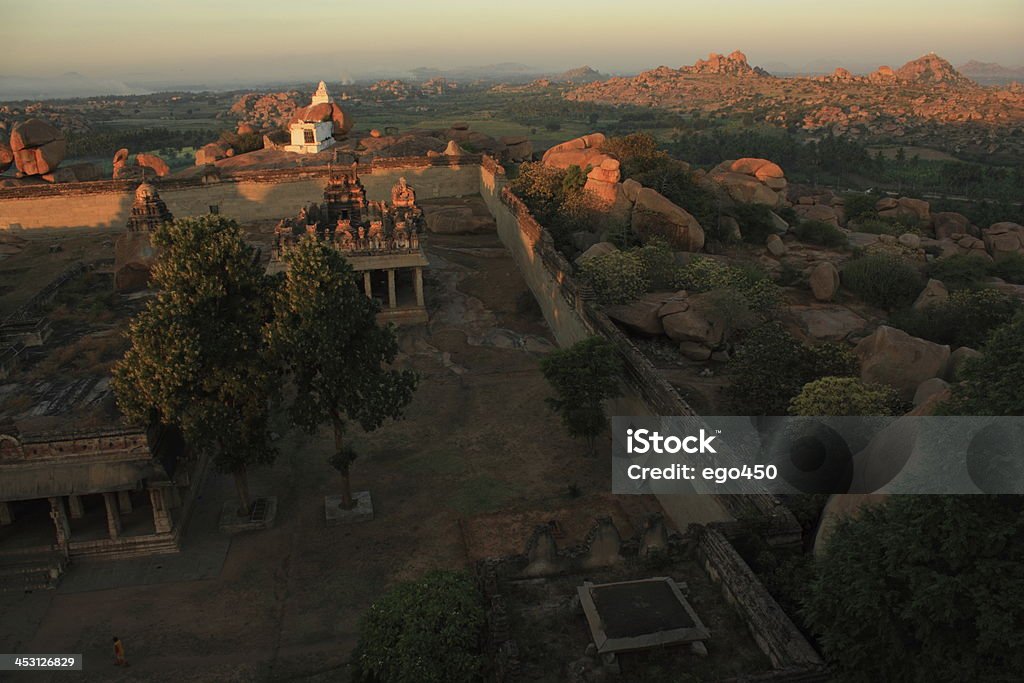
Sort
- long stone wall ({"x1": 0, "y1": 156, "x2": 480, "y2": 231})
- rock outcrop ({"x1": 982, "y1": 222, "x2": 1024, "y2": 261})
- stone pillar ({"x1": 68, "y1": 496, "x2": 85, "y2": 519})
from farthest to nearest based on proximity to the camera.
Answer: long stone wall ({"x1": 0, "y1": 156, "x2": 480, "y2": 231}), rock outcrop ({"x1": 982, "y1": 222, "x2": 1024, "y2": 261}), stone pillar ({"x1": 68, "y1": 496, "x2": 85, "y2": 519})

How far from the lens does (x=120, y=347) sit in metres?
22.4

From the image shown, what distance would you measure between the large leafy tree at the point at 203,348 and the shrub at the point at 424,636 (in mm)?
6654

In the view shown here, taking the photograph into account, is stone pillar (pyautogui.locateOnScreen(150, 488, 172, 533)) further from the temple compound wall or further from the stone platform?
the temple compound wall

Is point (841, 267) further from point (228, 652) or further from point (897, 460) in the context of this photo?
point (228, 652)

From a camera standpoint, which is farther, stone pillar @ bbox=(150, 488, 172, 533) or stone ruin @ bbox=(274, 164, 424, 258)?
stone ruin @ bbox=(274, 164, 424, 258)

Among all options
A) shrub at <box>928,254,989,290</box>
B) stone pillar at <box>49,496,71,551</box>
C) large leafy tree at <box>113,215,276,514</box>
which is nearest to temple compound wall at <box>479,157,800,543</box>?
large leafy tree at <box>113,215,276,514</box>

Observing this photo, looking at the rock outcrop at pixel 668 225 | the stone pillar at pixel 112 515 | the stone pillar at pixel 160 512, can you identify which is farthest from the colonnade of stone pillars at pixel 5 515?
the rock outcrop at pixel 668 225

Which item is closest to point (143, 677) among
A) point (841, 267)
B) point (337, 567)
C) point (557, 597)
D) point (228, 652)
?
point (228, 652)

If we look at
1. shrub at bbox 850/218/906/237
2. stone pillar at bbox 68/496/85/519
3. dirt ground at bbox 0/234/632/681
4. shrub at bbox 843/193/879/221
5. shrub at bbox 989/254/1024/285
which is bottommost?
dirt ground at bbox 0/234/632/681

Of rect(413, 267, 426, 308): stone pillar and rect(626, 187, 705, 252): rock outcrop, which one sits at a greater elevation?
rect(626, 187, 705, 252): rock outcrop

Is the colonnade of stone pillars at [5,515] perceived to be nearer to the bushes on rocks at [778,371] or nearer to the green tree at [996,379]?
the bushes on rocks at [778,371]

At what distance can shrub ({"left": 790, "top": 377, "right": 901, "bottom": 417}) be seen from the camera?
59.3 ft

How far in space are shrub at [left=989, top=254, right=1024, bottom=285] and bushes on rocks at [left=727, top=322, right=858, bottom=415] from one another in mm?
19993

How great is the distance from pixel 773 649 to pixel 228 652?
1066 cm
